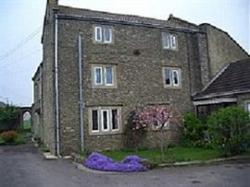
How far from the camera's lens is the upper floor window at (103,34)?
72.0 ft

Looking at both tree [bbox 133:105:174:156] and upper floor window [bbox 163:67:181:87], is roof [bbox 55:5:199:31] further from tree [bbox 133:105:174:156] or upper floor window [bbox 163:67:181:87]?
tree [bbox 133:105:174:156]

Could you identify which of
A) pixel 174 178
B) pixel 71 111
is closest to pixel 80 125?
pixel 71 111

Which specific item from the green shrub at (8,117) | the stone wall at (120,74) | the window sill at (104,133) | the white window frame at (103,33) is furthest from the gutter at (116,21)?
the green shrub at (8,117)

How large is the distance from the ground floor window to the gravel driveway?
4.99 metres

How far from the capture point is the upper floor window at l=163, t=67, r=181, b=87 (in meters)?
23.8

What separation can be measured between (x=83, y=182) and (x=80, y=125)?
8.52m

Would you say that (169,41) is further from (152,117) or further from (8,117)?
(8,117)

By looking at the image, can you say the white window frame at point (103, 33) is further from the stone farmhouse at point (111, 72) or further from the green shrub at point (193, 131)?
the green shrub at point (193, 131)

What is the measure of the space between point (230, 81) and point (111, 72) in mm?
7343

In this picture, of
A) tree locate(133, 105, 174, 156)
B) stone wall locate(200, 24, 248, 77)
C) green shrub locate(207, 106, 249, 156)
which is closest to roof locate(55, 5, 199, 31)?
stone wall locate(200, 24, 248, 77)

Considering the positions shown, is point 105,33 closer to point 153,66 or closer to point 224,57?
point 153,66

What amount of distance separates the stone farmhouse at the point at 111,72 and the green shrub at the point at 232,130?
5810 millimetres

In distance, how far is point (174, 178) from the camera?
12.6 metres

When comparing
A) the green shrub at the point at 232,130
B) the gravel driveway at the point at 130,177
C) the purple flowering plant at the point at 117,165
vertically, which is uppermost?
the green shrub at the point at 232,130
